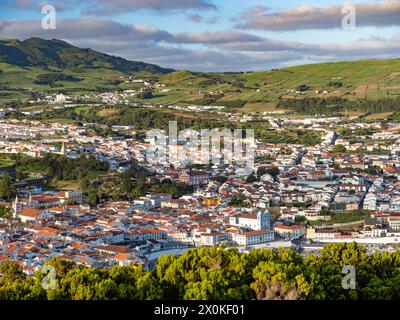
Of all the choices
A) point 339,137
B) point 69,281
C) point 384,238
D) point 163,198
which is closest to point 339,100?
point 339,137

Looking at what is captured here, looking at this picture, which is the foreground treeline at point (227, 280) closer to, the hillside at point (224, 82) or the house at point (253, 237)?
the house at point (253, 237)

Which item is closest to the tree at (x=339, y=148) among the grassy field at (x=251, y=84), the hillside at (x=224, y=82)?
the grassy field at (x=251, y=84)

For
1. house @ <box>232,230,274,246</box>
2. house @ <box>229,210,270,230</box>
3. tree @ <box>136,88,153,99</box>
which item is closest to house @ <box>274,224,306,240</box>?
house @ <box>232,230,274,246</box>

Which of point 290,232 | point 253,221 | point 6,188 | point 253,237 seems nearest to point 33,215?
point 6,188

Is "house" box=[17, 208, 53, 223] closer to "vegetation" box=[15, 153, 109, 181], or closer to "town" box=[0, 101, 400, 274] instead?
"town" box=[0, 101, 400, 274]

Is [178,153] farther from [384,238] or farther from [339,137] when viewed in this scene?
[384,238]
